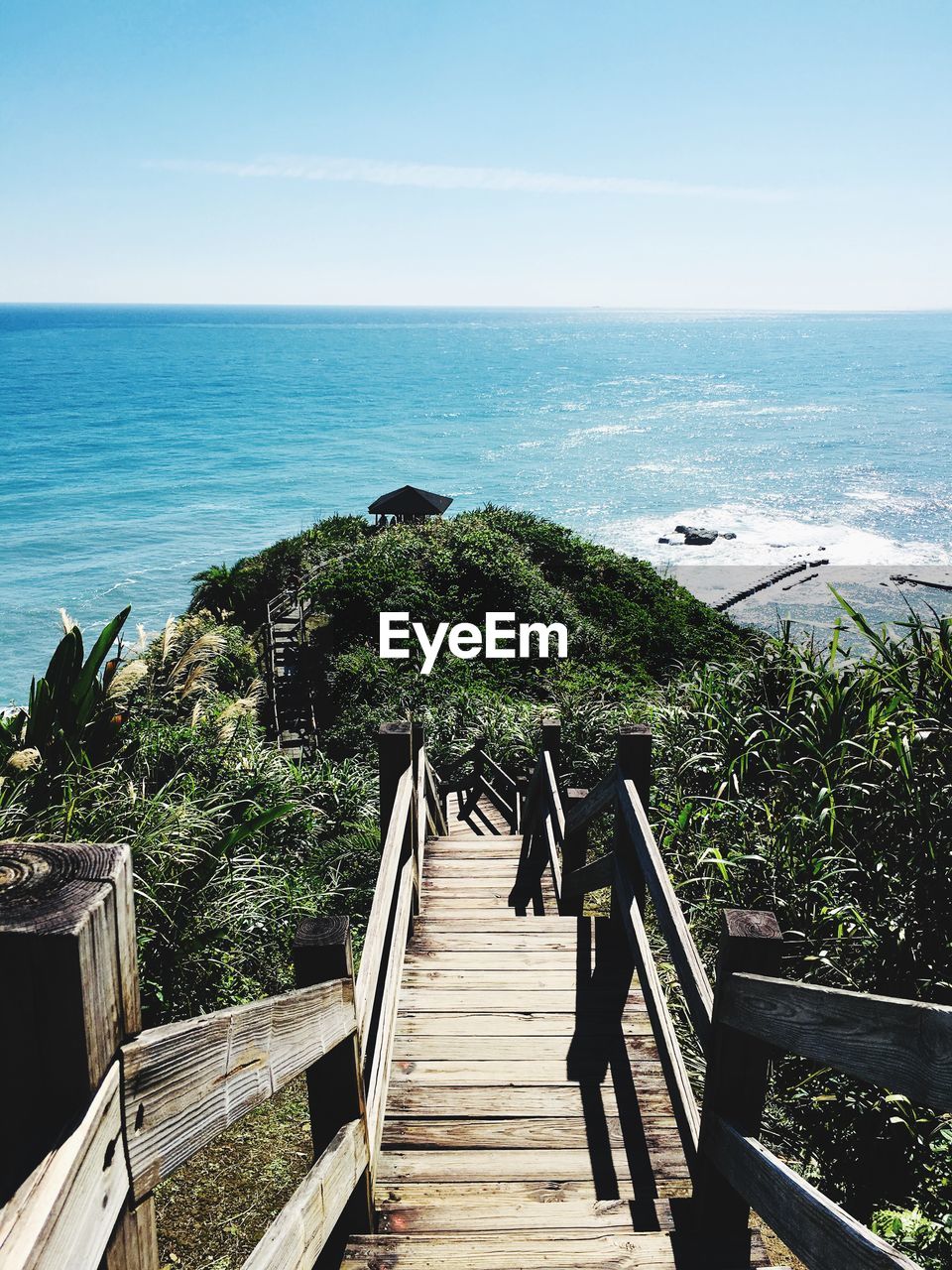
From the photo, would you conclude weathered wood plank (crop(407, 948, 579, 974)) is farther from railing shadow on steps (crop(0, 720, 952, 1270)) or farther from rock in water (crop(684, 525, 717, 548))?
rock in water (crop(684, 525, 717, 548))

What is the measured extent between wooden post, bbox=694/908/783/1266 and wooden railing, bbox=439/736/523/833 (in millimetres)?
6902

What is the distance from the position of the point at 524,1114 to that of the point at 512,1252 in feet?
2.42

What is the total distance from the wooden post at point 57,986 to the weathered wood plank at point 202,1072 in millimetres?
113

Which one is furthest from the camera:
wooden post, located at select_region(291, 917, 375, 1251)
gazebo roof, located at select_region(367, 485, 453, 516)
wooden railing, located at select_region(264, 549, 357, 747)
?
gazebo roof, located at select_region(367, 485, 453, 516)

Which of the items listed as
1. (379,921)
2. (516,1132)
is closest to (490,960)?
(516,1132)

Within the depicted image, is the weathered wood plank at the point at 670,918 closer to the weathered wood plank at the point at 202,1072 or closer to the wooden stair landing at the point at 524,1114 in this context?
the wooden stair landing at the point at 524,1114

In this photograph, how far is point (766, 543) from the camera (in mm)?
45625

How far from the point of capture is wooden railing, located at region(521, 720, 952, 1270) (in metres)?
1.46

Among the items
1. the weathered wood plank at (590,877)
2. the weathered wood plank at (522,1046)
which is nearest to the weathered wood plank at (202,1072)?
the weathered wood plank at (522,1046)

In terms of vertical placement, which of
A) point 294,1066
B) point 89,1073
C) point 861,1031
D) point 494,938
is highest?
point 89,1073

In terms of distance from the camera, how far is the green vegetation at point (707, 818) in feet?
12.4

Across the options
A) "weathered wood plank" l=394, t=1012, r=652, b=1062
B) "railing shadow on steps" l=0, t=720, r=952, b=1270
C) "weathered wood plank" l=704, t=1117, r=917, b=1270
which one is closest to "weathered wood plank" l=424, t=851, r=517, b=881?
"weathered wood plank" l=394, t=1012, r=652, b=1062

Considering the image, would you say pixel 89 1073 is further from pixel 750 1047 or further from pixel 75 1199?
pixel 750 1047

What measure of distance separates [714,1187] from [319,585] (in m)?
17.1
